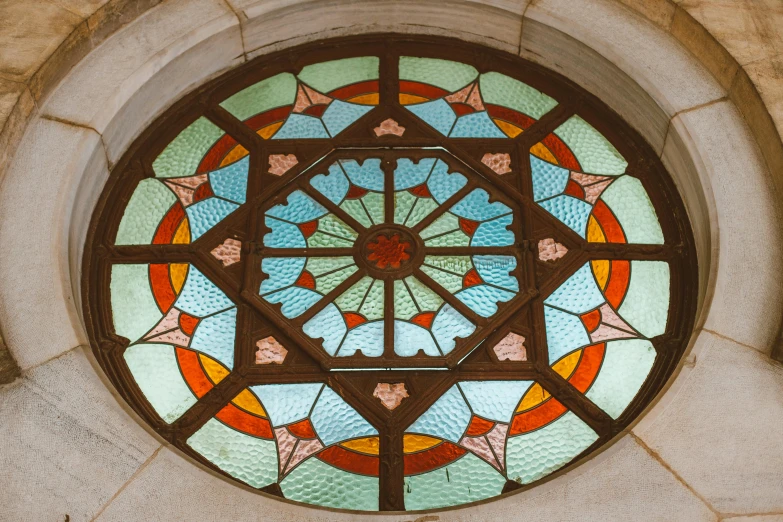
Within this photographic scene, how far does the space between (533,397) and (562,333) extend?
46 cm

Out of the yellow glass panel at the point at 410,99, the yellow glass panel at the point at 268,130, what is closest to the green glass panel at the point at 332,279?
the yellow glass panel at the point at 268,130

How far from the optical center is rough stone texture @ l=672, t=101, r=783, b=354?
709 cm

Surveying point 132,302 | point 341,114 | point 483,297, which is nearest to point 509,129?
point 341,114

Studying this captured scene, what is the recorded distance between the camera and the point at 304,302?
771cm

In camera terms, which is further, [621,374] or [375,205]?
[375,205]

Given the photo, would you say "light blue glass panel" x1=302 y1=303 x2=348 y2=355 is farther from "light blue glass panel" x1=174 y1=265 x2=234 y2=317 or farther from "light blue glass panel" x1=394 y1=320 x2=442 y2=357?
"light blue glass panel" x1=174 y1=265 x2=234 y2=317

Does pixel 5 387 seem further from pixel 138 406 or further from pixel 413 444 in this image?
pixel 413 444

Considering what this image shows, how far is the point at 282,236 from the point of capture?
798 centimetres

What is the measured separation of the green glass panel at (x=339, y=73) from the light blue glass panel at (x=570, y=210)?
156cm

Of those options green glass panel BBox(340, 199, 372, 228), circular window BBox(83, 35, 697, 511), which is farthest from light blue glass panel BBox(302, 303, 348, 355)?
green glass panel BBox(340, 199, 372, 228)

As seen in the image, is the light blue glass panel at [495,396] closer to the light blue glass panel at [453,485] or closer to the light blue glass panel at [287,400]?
the light blue glass panel at [453,485]

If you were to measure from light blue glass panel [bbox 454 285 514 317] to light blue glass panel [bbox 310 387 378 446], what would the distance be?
970 millimetres

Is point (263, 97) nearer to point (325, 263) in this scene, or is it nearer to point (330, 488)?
point (325, 263)

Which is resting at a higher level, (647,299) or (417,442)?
(647,299)
